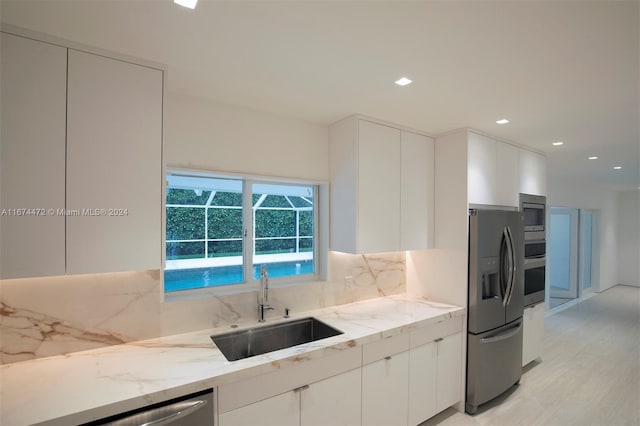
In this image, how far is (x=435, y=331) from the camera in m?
2.48

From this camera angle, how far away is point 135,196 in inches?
63.2

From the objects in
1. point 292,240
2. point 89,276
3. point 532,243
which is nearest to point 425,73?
point 292,240

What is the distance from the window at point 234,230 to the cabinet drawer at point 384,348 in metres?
0.90

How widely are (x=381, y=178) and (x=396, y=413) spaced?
1.78 metres

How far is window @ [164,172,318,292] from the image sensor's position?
2256 mm

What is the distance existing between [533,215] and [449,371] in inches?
77.6

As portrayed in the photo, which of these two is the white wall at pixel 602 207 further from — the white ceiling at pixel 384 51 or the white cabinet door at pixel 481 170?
the white ceiling at pixel 384 51

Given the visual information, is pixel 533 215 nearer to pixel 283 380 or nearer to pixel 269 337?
pixel 269 337

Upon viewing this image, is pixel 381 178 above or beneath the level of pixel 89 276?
above

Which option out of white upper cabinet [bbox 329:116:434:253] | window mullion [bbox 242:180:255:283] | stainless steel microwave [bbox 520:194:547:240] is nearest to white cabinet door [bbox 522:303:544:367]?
stainless steel microwave [bbox 520:194:547:240]

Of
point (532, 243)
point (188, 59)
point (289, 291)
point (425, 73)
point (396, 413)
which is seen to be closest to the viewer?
point (188, 59)

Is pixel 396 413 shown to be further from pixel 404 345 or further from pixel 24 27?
pixel 24 27

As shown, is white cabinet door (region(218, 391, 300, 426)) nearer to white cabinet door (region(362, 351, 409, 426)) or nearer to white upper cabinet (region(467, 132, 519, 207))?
white cabinet door (region(362, 351, 409, 426))

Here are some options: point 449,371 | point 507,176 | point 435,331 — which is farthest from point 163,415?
point 507,176
